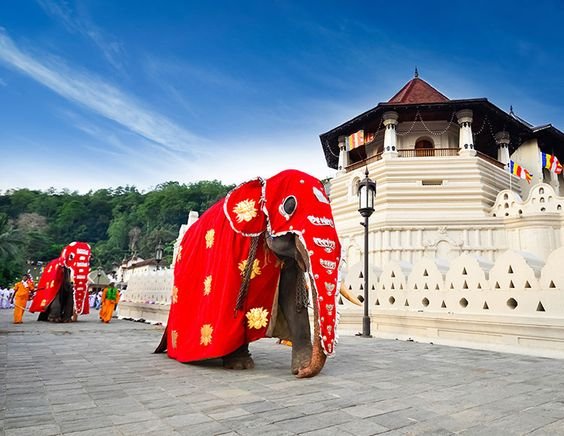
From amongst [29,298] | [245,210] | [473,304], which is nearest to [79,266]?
[29,298]

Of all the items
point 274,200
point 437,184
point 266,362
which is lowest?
point 266,362

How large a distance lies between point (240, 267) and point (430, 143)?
850 inches

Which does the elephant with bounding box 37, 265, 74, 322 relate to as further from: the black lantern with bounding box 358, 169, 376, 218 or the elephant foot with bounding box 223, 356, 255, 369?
the elephant foot with bounding box 223, 356, 255, 369

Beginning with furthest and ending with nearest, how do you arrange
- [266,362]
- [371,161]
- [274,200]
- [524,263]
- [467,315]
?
[371,161], [467,315], [524,263], [266,362], [274,200]

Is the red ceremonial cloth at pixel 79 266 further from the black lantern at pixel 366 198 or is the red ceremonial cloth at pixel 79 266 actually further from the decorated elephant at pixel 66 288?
the black lantern at pixel 366 198

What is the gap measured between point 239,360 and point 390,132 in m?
19.4

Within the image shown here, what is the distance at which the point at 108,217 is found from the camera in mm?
104438

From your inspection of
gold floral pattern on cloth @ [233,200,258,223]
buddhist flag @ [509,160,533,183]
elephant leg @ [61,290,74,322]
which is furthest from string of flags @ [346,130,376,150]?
gold floral pattern on cloth @ [233,200,258,223]

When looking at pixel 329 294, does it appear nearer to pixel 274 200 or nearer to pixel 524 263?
pixel 274 200

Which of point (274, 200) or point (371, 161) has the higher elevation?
point (371, 161)

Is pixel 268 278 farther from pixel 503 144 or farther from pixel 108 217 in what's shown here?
pixel 108 217

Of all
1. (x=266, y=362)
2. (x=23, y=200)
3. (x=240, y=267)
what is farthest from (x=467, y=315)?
(x=23, y=200)

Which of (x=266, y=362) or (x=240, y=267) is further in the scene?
(x=266, y=362)

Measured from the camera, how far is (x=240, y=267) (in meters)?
5.13
